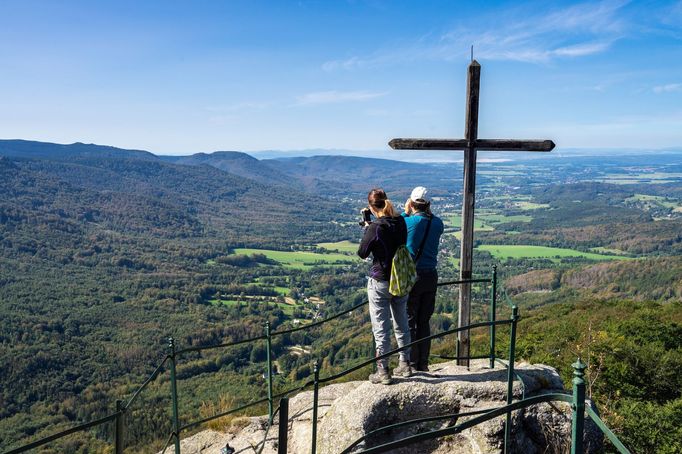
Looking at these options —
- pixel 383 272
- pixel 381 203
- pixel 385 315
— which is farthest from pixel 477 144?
pixel 385 315

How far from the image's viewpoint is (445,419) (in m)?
5.17

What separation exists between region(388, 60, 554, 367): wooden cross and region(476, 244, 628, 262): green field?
9973 cm

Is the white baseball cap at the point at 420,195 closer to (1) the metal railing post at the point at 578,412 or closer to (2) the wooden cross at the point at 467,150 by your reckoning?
(2) the wooden cross at the point at 467,150

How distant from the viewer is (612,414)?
718cm

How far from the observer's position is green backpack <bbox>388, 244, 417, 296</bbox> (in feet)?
17.1

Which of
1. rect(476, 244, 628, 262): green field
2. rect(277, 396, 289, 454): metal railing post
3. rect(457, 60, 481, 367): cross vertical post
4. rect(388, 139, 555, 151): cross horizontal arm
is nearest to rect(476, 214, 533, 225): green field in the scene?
rect(476, 244, 628, 262): green field

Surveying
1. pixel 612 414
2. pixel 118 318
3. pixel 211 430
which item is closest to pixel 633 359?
pixel 612 414

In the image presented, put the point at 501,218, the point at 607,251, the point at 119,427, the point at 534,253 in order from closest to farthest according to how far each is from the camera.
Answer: the point at 119,427 → the point at 534,253 → the point at 607,251 → the point at 501,218

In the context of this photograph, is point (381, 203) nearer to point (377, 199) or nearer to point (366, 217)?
point (377, 199)

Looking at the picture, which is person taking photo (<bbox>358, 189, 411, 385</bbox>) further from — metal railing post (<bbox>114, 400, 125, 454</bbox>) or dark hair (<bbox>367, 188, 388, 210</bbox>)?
metal railing post (<bbox>114, 400, 125, 454</bbox>)

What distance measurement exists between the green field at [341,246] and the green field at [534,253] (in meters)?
49.5

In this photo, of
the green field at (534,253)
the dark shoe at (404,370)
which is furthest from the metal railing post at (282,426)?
the green field at (534,253)

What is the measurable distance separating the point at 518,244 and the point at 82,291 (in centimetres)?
10877

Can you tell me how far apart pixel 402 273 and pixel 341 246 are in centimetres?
15825
